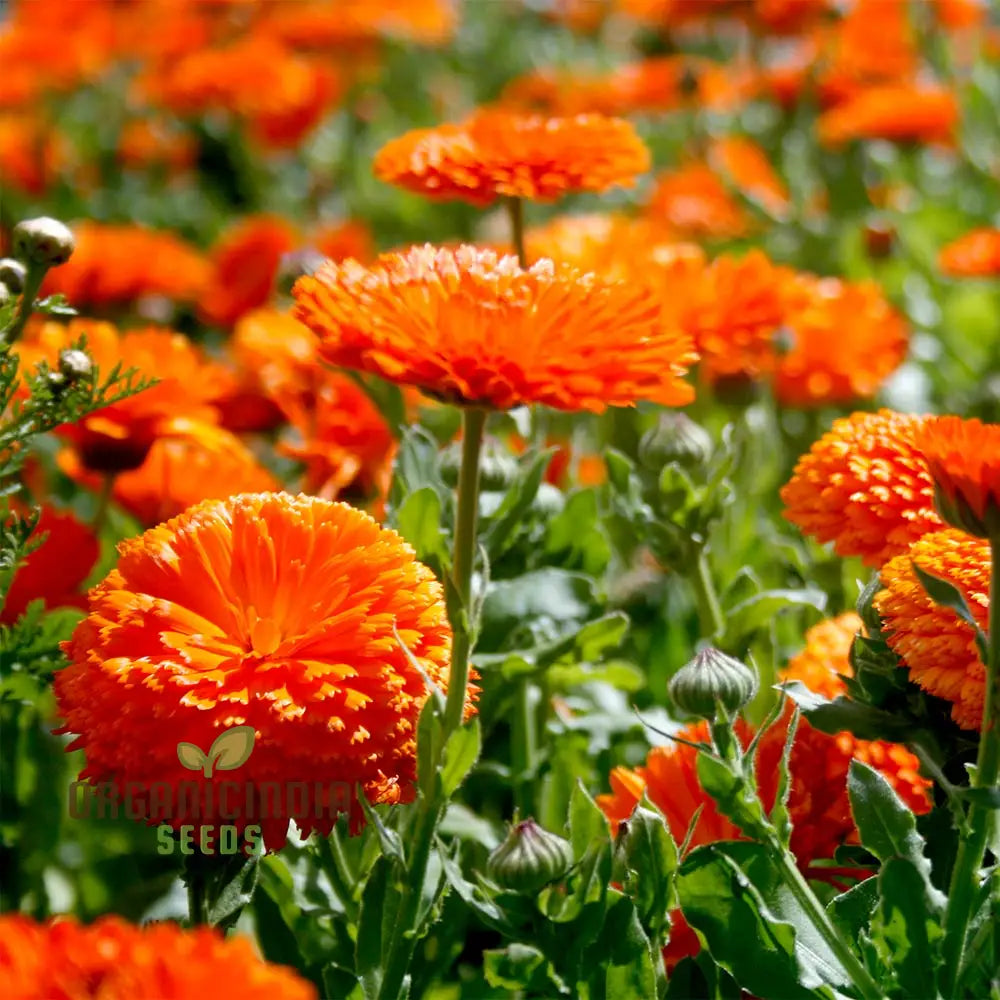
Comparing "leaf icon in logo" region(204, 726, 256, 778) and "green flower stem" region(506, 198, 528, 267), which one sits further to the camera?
"green flower stem" region(506, 198, 528, 267)

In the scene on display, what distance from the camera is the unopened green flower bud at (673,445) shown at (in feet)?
5.81

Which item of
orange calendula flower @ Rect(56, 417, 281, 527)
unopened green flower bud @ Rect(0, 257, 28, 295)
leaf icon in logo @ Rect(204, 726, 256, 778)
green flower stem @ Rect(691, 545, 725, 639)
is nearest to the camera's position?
leaf icon in logo @ Rect(204, 726, 256, 778)

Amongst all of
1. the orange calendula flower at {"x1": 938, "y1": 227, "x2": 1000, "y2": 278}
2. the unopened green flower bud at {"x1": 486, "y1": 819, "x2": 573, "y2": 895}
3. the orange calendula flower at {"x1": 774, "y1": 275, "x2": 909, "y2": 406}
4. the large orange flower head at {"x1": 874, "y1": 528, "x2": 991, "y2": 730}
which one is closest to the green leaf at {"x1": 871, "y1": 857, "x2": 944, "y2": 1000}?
the large orange flower head at {"x1": 874, "y1": 528, "x2": 991, "y2": 730}

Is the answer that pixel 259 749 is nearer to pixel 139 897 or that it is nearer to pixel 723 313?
pixel 139 897

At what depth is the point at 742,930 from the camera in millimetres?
1216

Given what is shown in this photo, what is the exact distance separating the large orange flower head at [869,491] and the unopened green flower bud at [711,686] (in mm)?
268

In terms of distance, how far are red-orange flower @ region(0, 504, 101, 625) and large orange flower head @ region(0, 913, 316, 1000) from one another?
2.89 feet

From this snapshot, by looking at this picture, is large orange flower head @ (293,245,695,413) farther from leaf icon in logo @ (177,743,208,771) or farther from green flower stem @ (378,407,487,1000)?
leaf icon in logo @ (177,743,208,771)

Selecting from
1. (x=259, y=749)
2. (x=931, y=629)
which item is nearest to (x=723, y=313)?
(x=931, y=629)

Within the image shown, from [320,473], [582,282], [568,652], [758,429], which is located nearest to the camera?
[582,282]

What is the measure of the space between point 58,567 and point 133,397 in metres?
0.22

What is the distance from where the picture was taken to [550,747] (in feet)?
5.81

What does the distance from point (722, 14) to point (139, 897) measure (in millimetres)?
2880

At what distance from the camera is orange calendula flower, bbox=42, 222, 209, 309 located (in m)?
2.76
